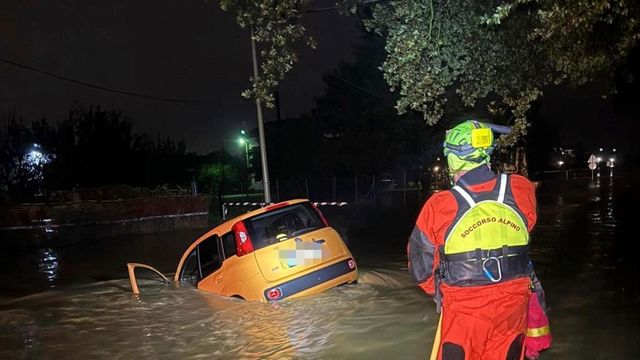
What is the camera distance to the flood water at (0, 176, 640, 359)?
6.32 metres

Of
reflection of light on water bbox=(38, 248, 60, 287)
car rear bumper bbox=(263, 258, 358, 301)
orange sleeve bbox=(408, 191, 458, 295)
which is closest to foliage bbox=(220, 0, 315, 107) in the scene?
car rear bumper bbox=(263, 258, 358, 301)

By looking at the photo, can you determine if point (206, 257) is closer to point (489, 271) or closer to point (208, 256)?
point (208, 256)

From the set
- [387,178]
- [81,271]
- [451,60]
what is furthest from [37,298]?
[387,178]

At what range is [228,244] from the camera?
8.18m

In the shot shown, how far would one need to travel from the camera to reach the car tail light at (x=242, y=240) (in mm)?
7836

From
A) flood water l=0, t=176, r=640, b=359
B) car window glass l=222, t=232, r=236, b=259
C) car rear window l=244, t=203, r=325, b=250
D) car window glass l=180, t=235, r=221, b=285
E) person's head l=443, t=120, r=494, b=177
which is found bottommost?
flood water l=0, t=176, r=640, b=359

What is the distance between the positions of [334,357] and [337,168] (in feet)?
112

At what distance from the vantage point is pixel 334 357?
6000 mm

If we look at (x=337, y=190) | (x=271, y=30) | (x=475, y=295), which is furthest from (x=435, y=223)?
(x=337, y=190)

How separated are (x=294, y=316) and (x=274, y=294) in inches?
15.4

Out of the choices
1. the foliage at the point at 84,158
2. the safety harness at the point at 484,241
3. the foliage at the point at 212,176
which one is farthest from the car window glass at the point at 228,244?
the foliage at the point at 212,176

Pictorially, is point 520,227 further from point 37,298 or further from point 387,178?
point 387,178

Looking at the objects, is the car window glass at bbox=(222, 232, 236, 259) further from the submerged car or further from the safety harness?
the safety harness

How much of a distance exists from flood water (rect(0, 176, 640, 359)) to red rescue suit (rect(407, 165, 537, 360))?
301 cm
